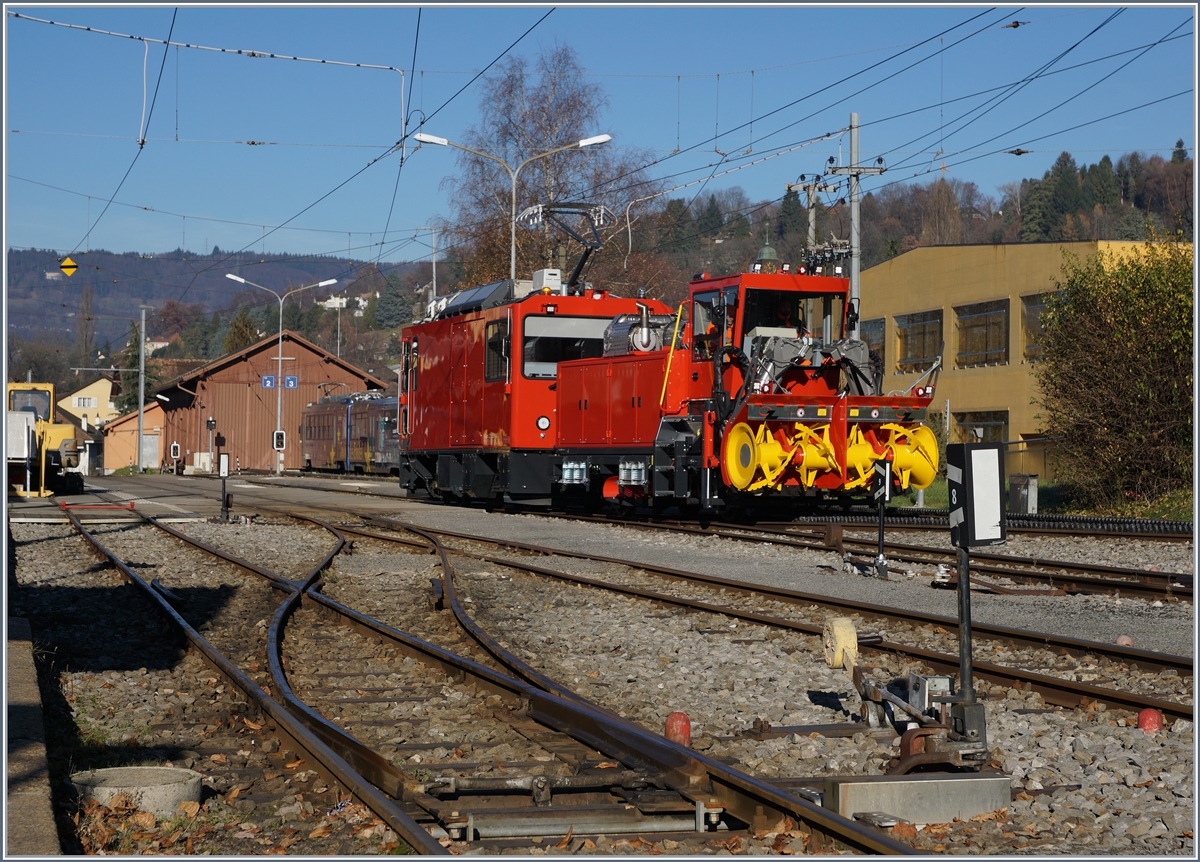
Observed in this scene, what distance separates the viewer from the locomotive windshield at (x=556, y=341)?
21.8 meters

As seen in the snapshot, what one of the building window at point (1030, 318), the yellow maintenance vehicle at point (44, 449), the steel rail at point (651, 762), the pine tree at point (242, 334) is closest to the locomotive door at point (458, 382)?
the yellow maintenance vehicle at point (44, 449)

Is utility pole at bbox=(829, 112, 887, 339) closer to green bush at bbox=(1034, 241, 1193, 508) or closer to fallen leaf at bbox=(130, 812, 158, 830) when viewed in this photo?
green bush at bbox=(1034, 241, 1193, 508)

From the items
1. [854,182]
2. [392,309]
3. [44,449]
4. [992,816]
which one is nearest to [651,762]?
[992,816]

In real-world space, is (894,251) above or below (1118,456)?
above

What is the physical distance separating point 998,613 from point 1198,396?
4.08 meters

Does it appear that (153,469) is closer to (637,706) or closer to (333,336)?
(637,706)

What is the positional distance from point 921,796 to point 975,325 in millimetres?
36000

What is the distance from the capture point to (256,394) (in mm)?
72750

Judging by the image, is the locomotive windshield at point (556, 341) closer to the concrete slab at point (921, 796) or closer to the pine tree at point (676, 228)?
the concrete slab at point (921, 796)

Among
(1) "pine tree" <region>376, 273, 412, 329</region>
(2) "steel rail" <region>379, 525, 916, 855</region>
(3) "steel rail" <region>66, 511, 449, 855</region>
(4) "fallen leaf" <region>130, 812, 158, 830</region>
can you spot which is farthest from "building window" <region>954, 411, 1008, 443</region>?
(1) "pine tree" <region>376, 273, 412, 329</region>

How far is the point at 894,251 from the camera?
6519cm

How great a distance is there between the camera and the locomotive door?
2384cm

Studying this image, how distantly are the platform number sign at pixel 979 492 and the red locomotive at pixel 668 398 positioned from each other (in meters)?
9.75

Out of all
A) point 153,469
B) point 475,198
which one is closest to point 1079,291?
point 475,198
